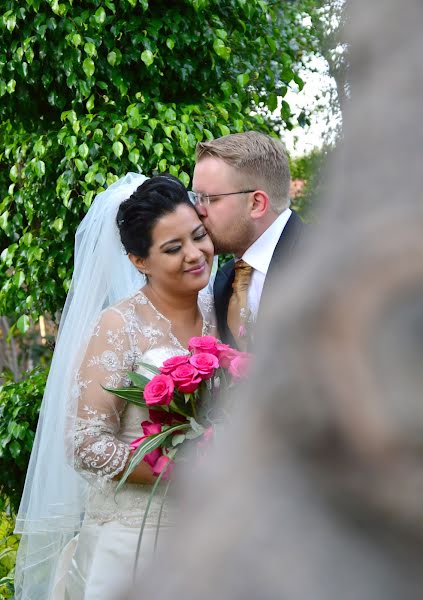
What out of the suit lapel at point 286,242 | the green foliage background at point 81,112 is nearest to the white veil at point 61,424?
the suit lapel at point 286,242

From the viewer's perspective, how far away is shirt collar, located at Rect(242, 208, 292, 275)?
3.88m

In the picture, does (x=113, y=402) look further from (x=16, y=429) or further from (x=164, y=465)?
(x=16, y=429)

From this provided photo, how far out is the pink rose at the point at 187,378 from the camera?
→ 3.14 m

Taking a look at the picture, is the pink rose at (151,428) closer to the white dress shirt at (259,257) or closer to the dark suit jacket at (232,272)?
the dark suit jacket at (232,272)

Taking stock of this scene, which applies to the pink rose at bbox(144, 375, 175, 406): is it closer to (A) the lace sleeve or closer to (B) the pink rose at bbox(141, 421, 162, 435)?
(B) the pink rose at bbox(141, 421, 162, 435)

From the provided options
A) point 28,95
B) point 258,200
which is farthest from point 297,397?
point 28,95

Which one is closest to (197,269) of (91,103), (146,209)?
(146,209)

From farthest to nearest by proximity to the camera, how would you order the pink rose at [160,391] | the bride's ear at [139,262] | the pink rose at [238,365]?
1. the bride's ear at [139,262]
2. the pink rose at [160,391]
3. the pink rose at [238,365]

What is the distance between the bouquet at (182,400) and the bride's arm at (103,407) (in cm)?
26

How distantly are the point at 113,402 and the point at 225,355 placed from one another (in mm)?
633

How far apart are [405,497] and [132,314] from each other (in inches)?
137

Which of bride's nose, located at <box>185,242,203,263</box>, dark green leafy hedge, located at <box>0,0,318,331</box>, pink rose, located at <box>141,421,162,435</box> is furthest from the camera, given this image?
dark green leafy hedge, located at <box>0,0,318,331</box>

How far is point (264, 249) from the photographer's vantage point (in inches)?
153

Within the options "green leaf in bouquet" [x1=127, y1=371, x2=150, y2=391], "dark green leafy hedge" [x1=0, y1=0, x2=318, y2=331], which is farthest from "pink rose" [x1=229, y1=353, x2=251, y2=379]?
"dark green leafy hedge" [x1=0, y1=0, x2=318, y2=331]
